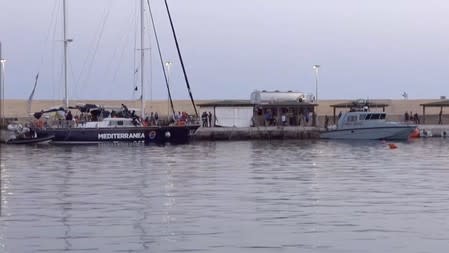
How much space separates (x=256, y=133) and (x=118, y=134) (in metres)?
14.7

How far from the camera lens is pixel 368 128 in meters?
73.1

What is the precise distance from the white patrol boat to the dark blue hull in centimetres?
1330

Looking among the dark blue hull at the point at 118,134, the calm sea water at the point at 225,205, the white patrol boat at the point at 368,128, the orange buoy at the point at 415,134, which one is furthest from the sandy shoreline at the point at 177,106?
the calm sea water at the point at 225,205

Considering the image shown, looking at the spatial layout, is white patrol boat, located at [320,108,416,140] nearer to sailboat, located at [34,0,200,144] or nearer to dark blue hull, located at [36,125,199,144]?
sailboat, located at [34,0,200,144]

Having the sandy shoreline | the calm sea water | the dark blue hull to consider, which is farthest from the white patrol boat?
the sandy shoreline

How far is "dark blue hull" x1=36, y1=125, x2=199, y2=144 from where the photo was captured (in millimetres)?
63812

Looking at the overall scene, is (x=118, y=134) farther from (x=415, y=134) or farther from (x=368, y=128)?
(x=415, y=134)

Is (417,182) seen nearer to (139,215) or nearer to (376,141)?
(139,215)

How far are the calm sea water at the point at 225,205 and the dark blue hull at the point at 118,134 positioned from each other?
15.6 meters

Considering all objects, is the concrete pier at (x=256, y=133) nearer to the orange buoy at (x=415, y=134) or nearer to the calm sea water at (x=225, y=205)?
the orange buoy at (x=415, y=134)

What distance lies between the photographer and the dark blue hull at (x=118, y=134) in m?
63.8

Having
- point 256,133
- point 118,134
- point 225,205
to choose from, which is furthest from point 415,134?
point 225,205

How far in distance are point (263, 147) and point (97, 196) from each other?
34974mm

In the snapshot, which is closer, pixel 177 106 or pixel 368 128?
pixel 368 128
